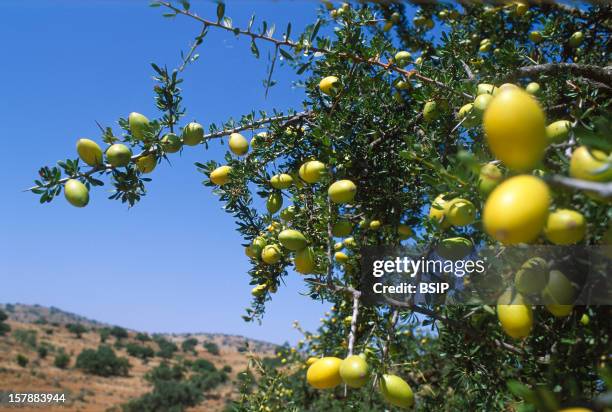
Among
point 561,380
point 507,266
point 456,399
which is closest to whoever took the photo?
point 561,380

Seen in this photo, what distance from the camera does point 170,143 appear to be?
1.88m

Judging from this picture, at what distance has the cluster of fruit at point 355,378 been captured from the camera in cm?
136

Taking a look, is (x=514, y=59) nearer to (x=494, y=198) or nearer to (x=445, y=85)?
(x=445, y=85)

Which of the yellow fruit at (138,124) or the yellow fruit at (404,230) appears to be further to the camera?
the yellow fruit at (404,230)

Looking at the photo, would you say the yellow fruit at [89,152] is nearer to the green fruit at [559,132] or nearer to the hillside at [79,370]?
the green fruit at [559,132]

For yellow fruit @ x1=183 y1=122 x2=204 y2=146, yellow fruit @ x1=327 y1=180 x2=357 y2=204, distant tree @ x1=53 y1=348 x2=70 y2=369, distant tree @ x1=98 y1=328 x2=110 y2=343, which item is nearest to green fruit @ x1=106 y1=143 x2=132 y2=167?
yellow fruit @ x1=183 y1=122 x2=204 y2=146

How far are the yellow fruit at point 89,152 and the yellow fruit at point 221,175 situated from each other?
1.95 ft

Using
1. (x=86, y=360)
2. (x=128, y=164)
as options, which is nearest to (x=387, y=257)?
(x=128, y=164)

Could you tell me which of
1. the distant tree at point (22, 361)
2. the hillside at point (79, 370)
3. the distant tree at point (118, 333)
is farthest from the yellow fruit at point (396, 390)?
the distant tree at point (118, 333)

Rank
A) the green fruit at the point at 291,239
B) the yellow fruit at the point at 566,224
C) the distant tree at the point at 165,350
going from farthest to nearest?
the distant tree at the point at 165,350
the green fruit at the point at 291,239
the yellow fruit at the point at 566,224

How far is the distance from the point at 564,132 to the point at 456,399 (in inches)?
136

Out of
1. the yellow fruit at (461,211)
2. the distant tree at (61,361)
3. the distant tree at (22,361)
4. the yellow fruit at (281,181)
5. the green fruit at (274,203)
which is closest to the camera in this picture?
the yellow fruit at (461,211)

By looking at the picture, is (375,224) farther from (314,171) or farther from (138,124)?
(138,124)

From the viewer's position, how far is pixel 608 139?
82 cm
